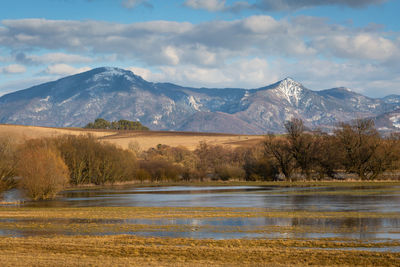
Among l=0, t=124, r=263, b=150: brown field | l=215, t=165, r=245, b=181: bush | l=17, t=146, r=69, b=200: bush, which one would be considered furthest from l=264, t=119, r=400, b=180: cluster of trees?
l=0, t=124, r=263, b=150: brown field

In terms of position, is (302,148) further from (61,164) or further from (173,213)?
(173,213)

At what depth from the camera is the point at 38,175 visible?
Result: 62.4 metres

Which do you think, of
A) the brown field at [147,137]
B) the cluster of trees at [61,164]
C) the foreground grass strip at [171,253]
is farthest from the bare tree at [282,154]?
the foreground grass strip at [171,253]

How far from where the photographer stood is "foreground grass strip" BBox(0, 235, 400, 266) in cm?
2184

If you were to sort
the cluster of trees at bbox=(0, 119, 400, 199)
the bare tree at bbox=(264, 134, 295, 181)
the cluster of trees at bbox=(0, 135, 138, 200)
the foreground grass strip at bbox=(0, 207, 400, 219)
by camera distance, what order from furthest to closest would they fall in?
the bare tree at bbox=(264, 134, 295, 181), the cluster of trees at bbox=(0, 119, 400, 199), the cluster of trees at bbox=(0, 135, 138, 200), the foreground grass strip at bbox=(0, 207, 400, 219)

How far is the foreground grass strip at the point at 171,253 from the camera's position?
21844 mm

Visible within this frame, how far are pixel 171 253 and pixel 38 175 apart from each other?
138 ft

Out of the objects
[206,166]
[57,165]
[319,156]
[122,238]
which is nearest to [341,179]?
[319,156]

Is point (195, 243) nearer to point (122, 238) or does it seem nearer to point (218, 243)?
point (218, 243)

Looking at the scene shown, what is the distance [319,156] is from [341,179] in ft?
18.7

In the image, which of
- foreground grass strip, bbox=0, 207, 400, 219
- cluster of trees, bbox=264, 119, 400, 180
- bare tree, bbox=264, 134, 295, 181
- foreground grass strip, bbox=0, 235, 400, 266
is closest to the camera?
foreground grass strip, bbox=0, 235, 400, 266

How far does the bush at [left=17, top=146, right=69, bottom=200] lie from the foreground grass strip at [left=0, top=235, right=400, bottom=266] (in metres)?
34.5

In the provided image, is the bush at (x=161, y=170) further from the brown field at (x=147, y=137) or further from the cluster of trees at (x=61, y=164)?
the brown field at (x=147, y=137)

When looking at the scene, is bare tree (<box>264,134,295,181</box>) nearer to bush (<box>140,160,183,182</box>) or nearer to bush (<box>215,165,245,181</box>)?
bush (<box>215,165,245,181</box>)
